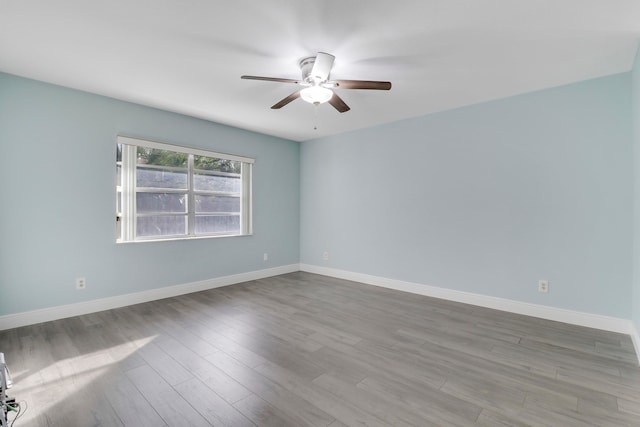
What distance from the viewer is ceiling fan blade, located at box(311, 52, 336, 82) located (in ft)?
7.62

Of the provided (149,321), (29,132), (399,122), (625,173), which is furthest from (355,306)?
(29,132)

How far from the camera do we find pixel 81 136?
10.5 feet

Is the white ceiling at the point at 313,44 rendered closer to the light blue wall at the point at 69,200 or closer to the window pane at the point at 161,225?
the light blue wall at the point at 69,200

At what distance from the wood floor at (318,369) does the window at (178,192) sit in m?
1.09

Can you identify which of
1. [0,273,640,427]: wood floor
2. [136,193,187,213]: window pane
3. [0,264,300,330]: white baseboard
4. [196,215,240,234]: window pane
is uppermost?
[136,193,187,213]: window pane

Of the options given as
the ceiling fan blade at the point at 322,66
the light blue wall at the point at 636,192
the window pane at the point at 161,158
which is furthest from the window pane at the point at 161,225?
the light blue wall at the point at 636,192

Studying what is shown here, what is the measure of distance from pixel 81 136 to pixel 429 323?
4259mm

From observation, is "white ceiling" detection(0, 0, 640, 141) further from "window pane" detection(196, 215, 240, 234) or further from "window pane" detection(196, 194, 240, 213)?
"window pane" detection(196, 215, 240, 234)

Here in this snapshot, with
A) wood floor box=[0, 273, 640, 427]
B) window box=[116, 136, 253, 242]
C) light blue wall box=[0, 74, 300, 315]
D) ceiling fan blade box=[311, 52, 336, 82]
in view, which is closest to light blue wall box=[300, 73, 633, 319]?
wood floor box=[0, 273, 640, 427]

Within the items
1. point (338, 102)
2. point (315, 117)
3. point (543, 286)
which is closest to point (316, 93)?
point (338, 102)

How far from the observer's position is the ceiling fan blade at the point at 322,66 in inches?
91.4

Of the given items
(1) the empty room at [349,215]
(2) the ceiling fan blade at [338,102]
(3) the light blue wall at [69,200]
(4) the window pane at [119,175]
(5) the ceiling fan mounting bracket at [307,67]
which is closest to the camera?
(1) the empty room at [349,215]

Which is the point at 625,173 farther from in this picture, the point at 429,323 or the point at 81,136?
the point at 81,136

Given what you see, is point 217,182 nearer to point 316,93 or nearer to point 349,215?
point 349,215
